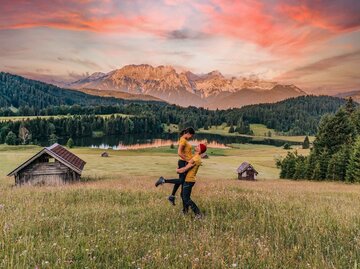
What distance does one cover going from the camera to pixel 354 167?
55938mm

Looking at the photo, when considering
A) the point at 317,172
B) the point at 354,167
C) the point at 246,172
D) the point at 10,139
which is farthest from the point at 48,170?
the point at 10,139

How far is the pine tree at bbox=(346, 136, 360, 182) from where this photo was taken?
54.9 metres

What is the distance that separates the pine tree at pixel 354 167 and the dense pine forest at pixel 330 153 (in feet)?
4.21

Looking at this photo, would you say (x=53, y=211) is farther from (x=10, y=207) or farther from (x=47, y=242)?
(x=47, y=242)

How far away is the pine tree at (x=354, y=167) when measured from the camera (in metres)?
54.9

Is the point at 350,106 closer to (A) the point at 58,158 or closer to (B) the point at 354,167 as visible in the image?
(B) the point at 354,167

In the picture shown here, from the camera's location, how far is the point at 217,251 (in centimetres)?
531

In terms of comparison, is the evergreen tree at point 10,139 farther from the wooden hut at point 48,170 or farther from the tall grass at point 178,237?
the tall grass at point 178,237

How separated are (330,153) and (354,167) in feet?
48.1

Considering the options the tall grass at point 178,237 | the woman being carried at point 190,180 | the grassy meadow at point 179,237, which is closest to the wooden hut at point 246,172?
the grassy meadow at point 179,237

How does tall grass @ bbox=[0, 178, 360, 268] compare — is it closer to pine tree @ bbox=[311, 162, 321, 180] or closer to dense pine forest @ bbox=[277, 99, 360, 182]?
dense pine forest @ bbox=[277, 99, 360, 182]

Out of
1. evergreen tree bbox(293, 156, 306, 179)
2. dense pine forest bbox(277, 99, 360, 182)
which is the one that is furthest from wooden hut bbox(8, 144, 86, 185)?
evergreen tree bbox(293, 156, 306, 179)

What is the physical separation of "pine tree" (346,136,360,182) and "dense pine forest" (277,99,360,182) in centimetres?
128

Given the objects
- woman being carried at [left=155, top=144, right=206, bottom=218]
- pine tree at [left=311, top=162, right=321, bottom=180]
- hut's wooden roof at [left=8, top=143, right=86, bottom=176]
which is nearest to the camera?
woman being carried at [left=155, top=144, right=206, bottom=218]
